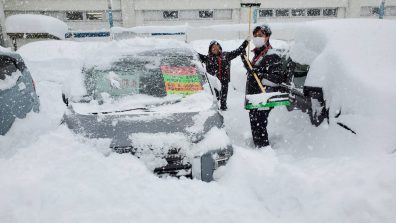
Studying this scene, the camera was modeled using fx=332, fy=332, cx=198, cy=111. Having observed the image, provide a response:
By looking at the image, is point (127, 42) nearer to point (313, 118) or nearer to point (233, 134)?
point (233, 134)

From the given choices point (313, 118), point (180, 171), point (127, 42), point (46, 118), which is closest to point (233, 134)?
point (313, 118)

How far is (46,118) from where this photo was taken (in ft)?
18.1

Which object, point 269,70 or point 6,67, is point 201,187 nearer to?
point 269,70

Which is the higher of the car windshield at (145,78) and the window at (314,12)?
the window at (314,12)

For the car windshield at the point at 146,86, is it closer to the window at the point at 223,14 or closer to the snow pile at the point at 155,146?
the snow pile at the point at 155,146

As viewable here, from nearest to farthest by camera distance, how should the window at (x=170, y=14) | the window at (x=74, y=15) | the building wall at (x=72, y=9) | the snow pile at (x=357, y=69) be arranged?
the snow pile at (x=357, y=69), the building wall at (x=72, y=9), the window at (x=74, y=15), the window at (x=170, y=14)

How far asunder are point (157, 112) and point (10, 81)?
2.52 meters

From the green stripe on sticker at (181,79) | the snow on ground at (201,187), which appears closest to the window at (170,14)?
the green stripe on sticker at (181,79)

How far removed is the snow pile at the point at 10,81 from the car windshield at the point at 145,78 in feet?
4.27

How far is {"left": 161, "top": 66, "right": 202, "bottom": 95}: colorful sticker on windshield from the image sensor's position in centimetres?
379

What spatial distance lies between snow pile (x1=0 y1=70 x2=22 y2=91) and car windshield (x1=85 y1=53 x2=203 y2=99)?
1.30 metres

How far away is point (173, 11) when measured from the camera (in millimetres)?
18969

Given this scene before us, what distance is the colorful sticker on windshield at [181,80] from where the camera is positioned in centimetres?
379

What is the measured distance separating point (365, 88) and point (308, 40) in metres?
1.62
